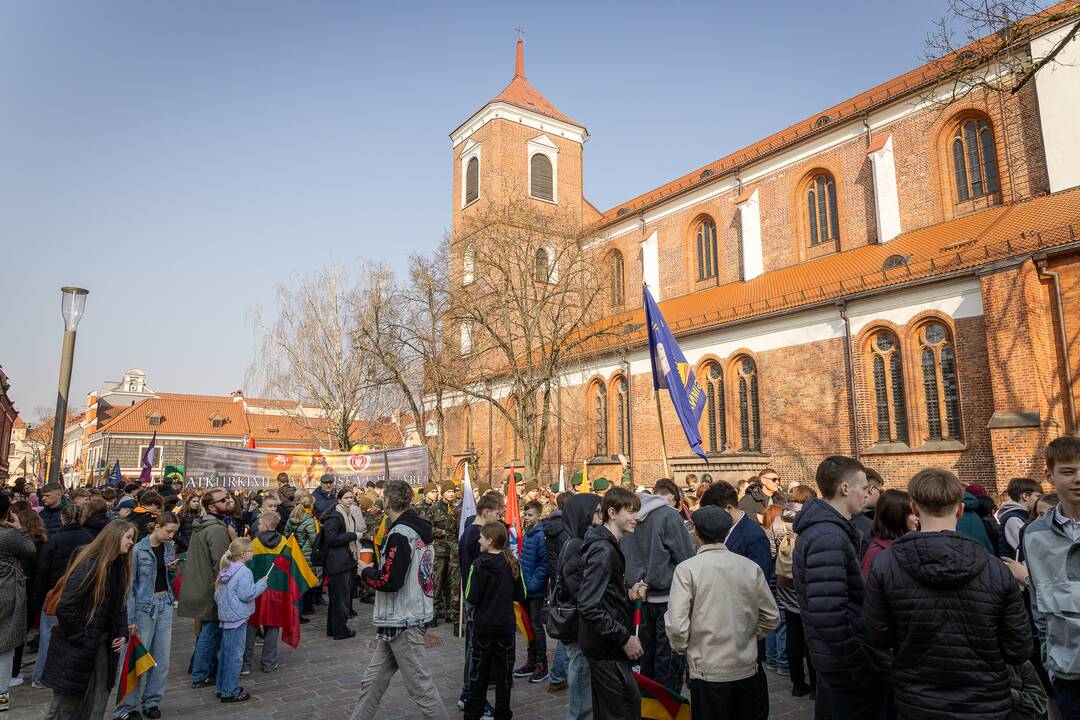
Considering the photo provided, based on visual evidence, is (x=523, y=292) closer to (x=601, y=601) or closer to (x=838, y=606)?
(x=601, y=601)

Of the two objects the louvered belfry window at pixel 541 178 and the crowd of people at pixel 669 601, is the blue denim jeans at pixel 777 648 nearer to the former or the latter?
the crowd of people at pixel 669 601

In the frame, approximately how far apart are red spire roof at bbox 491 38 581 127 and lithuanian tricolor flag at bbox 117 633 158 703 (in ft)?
109

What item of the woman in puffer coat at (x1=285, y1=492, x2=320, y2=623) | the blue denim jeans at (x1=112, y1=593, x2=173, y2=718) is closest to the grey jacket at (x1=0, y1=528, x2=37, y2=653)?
the blue denim jeans at (x1=112, y1=593, x2=173, y2=718)

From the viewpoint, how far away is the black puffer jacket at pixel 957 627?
289 centimetres

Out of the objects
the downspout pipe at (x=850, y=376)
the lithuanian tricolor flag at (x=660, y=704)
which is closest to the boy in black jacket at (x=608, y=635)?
the lithuanian tricolor flag at (x=660, y=704)

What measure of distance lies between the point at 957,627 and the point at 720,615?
1.28m

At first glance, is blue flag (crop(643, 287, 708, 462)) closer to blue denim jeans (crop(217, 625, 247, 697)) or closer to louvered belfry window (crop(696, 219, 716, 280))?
blue denim jeans (crop(217, 625, 247, 697))

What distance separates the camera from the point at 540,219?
25.4 m

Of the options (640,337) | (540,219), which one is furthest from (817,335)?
(540,219)

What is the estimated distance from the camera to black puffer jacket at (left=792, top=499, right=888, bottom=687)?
11.3ft

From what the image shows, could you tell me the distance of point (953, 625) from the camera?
9.57 ft

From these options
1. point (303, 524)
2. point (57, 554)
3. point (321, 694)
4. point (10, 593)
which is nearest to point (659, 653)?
point (321, 694)

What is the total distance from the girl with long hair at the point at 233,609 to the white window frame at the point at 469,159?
97.3 feet

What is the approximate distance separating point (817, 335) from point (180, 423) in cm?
5441
